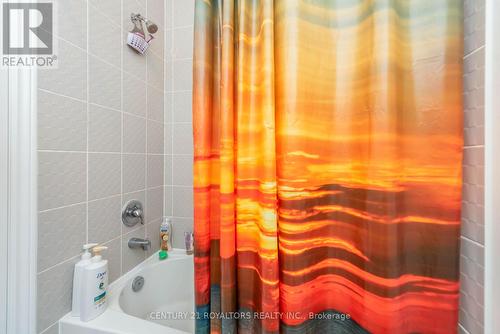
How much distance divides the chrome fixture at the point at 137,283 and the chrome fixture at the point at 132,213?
0.29 metres

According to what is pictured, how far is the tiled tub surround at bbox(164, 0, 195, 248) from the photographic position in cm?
136

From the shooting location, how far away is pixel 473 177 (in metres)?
0.51

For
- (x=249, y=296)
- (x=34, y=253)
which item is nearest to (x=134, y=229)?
(x=34, y=253)

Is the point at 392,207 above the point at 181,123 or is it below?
below

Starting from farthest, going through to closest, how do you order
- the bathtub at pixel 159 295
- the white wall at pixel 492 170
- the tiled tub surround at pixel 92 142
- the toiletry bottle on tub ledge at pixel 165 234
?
1. the toiletry bottle on tub ledge at pixel 165 234
2. the bathtub at pixel 159 295
3. the tiled tub surround at pixel 92 142
4. the white wall at pixel 492 170

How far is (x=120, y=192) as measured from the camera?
1.04 metres

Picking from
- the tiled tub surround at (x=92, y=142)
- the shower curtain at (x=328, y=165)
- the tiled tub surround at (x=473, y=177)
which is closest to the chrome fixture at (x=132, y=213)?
the tiled tub surround at (x=92, y=142)

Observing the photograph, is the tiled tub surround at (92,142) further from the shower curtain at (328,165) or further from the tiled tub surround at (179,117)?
the shower curtain at (328,165)

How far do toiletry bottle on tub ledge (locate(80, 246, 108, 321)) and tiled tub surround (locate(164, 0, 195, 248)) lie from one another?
582 mm

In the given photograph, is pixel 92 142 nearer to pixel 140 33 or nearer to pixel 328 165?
pixel 140 33

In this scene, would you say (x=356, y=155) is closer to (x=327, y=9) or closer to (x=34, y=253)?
(x=327, y=9)

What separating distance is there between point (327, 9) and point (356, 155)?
0.42 meters

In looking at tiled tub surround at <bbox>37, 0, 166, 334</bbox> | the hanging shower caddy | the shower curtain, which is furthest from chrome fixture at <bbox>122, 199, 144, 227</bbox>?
the hanging shower caddy

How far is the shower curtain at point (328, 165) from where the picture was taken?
0.51 metres
